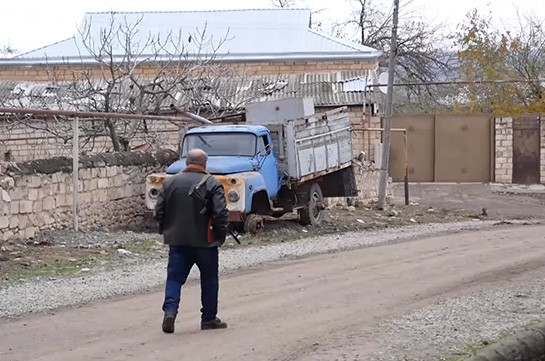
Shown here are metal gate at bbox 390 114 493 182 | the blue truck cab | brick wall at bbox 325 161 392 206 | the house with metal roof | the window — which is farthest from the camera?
metal gate at bbox 390 114 493 182

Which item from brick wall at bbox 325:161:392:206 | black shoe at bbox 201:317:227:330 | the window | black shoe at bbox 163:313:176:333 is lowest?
brick wall at bbox 325:161:392:206

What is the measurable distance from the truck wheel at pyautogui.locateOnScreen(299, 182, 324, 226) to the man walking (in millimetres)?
10620

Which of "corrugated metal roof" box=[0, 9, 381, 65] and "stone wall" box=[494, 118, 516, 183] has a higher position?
"corrugated metal roof" box=[0, 9, 381, 65]

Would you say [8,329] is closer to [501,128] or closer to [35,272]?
[35,272]

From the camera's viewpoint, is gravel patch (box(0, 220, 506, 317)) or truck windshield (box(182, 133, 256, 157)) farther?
truck windshield (box(182, 133, 256, 157))

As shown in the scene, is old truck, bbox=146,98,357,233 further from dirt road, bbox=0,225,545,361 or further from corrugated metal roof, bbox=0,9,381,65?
corrugated metal roof, bbox=0,9,381,65

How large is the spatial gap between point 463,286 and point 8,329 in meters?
5.38

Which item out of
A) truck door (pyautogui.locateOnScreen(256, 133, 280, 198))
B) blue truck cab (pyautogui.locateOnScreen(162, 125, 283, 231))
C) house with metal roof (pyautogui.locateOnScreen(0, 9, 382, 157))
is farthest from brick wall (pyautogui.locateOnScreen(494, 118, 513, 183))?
truck door (pyautogui.locateOnScreen(256, 133, 280, 198))

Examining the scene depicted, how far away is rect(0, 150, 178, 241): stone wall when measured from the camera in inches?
553

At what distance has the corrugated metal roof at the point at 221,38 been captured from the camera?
34.1 meters

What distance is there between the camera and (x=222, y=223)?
8203mm

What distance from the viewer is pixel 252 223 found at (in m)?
16.6

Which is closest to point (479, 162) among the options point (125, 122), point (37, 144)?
point (125, 122)

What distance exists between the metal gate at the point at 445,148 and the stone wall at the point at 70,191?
45.5 feet
